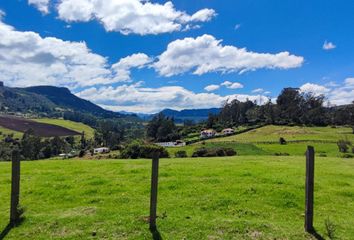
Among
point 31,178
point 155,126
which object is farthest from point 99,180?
point 155,126

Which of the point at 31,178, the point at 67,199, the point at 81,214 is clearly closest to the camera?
the point at 81,214

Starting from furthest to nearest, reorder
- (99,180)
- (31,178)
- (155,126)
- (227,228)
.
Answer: (155,126)
(31,178)
(99,180)
(227,228)

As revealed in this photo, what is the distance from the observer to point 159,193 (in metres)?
14.5

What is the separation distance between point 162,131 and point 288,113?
63.6 metres

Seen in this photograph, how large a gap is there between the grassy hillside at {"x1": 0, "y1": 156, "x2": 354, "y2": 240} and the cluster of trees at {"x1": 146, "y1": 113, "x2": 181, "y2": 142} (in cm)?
13219

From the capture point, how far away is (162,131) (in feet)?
531

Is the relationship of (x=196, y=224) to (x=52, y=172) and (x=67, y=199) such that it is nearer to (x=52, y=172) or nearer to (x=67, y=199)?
(x=67, y=199)

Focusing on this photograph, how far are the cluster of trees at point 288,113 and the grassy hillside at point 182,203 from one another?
142m

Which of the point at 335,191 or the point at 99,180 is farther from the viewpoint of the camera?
the point at 99,180

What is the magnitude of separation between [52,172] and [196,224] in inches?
461

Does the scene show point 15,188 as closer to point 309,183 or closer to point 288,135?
point 309,183

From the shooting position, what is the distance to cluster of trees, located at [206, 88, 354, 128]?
15612cm

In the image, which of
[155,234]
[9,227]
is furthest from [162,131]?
[155,234]

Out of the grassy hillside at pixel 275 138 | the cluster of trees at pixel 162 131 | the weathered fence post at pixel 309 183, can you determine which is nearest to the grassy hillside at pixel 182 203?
the weathered fence post at pixel 309 183
